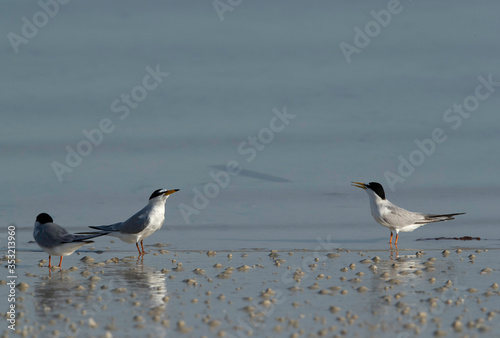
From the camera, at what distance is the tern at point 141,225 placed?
10.5 meters

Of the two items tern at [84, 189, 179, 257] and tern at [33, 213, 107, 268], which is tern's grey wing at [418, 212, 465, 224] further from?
tern at [33, 213, 107, 268]

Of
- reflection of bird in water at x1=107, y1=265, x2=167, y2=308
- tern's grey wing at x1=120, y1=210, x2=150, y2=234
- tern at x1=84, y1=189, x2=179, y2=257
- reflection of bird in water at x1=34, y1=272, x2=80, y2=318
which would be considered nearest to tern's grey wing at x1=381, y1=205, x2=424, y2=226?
tern at x1=84, y1=189, x2=179, y2=257

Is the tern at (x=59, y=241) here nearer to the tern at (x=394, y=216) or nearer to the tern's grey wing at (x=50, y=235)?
the tern's grey wing at (x=50, y=235)

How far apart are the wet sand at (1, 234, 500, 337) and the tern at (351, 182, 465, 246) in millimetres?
1038

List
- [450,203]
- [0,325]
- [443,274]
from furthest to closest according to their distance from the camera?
[450,203] < [443,274] < [0,325]

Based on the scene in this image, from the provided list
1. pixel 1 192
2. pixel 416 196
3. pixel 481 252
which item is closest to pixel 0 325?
pixel 481 252

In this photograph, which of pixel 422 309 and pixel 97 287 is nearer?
pixel 422 309

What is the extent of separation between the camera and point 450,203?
13852 mm

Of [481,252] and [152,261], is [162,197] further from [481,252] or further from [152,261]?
[481,252]

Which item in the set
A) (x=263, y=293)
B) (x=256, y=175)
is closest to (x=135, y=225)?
(x=263, y=293)

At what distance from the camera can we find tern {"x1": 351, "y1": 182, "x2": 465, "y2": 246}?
11.3m

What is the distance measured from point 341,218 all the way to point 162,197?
3.32 metres

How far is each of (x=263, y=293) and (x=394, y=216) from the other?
15.0 ft

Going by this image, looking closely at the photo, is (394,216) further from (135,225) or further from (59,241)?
(59,241)
